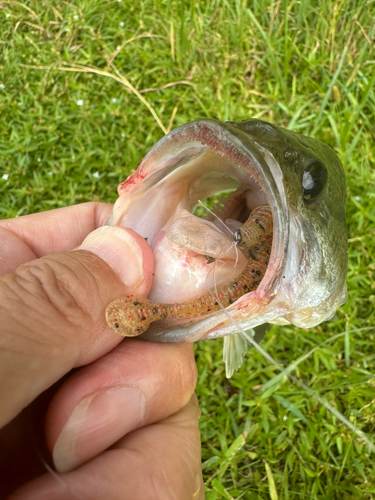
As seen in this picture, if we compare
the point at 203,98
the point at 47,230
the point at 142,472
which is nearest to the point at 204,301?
the point at 142,472

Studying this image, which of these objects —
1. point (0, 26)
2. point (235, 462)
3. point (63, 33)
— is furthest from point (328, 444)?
point (0, 26)

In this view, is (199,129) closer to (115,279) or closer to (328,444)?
(115,279)

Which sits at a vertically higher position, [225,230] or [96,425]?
[225,230]

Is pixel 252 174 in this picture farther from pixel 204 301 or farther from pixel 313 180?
pixel 204 301

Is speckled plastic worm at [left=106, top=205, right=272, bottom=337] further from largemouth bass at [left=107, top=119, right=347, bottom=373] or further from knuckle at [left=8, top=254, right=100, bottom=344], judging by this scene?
knuckle at [left=8, top=254, right=100, bottom=344]

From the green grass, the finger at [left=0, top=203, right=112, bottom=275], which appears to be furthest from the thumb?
the green grass

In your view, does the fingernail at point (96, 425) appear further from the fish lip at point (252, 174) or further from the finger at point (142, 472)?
the fish lip at point (252, 174)
